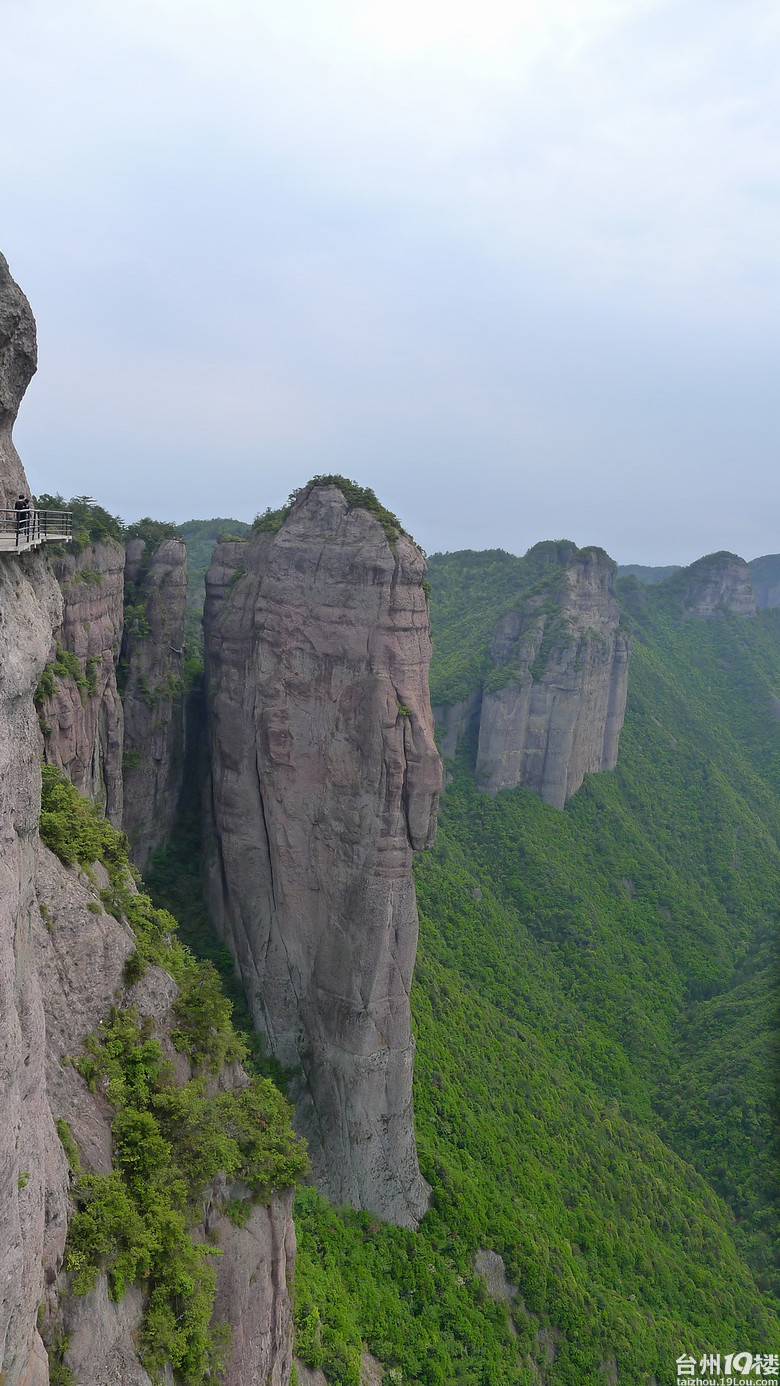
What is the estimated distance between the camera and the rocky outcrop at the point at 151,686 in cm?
3028

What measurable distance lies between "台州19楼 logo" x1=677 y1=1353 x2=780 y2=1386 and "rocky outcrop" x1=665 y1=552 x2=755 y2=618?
96.1 m

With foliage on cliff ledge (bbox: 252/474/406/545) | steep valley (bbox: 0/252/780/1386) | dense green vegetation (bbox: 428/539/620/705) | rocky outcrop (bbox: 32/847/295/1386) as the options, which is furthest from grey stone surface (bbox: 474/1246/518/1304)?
dense green vegetation (bbox: 428/539/620/705)

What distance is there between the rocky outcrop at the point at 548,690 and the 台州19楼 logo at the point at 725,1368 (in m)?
37.1

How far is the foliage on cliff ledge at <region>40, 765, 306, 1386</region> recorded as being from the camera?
12.0 metres

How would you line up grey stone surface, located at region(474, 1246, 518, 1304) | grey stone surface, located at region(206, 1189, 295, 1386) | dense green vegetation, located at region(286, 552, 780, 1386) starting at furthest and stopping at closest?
grey stone surface, located at region(474, 1246, 518, 1304)
dense green vegetation, located at region(286, 552, 780, 1386)
grey stone surface, located at region(206, 1189, 295, 1386)

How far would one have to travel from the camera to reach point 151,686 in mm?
30750

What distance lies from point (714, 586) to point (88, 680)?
355ft

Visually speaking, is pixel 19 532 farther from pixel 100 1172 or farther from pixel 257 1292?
pixel 257 1292

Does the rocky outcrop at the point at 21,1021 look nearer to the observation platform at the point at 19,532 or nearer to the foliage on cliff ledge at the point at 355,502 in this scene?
the observation platform at the point at 19,532

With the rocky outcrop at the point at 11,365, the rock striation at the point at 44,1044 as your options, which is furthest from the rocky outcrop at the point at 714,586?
the rocky outcrop at the point at 11,365

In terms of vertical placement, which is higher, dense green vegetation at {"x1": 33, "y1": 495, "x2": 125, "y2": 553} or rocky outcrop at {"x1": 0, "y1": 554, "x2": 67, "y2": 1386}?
dense green vegetation at {"x1": 33, "y1": 495, "x2": 125, "y2": 553}

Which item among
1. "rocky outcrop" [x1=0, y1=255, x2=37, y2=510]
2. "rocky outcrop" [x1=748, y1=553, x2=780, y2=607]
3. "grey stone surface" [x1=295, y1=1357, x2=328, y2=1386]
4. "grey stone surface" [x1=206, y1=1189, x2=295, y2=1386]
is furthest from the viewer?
"rocky outcrop" [x1=748, y1=553, x2=780, y2=607]

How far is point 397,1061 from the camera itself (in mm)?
27141

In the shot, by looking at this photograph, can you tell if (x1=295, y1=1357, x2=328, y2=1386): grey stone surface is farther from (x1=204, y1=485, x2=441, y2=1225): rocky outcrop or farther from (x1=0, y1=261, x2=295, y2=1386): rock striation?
(x1=204, y1=485, x2=441, y2=1225): rocky outcrop
